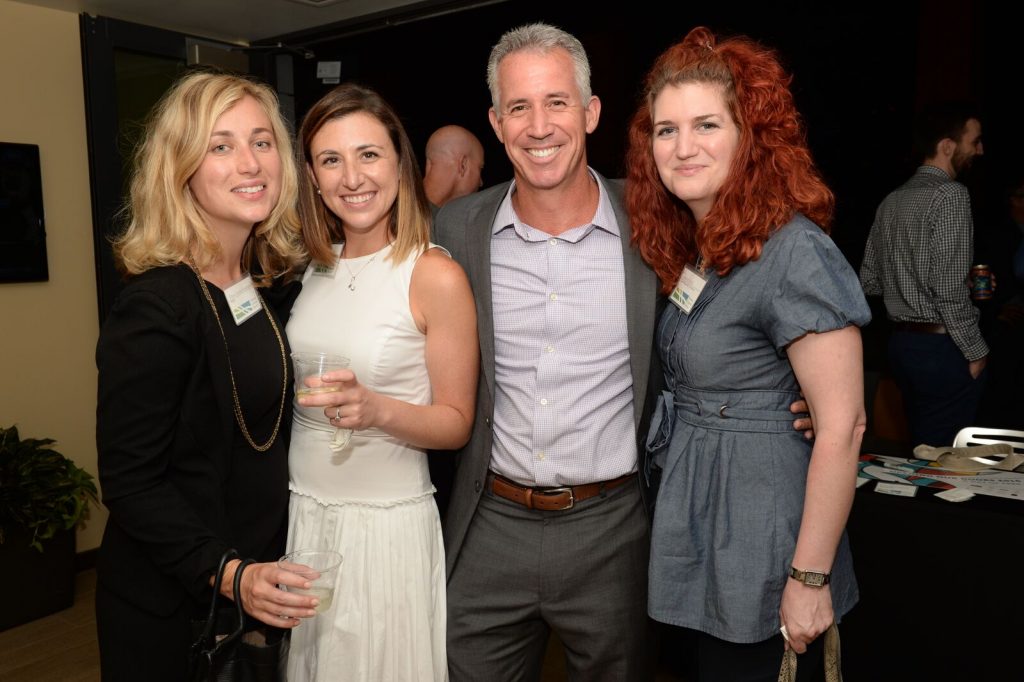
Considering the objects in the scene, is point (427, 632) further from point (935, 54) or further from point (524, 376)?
point (935, 54)

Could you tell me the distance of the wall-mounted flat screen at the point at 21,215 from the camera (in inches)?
162

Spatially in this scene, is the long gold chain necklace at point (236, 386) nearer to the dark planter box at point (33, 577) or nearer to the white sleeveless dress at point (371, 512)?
the white sleeveless dress at point (371, 512)

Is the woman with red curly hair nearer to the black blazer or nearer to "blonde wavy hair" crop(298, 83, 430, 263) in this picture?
"blonde wavy hair" crop(298, 83, 430, 263)

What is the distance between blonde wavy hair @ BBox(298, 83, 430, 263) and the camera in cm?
187

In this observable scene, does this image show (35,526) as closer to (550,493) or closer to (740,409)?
(550,493)

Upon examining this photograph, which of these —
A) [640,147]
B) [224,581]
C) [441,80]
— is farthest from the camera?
[441,80]

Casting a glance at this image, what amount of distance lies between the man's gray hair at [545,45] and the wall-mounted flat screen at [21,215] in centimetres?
325

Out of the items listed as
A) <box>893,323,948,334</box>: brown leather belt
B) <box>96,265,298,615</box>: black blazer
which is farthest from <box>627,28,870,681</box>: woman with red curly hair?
<box>893,323,948,334</box>: brown leather belt

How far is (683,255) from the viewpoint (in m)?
1.86

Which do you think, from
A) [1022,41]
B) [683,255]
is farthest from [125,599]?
[1022,41]

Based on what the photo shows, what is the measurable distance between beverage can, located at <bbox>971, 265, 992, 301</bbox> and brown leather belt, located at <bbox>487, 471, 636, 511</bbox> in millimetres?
2815

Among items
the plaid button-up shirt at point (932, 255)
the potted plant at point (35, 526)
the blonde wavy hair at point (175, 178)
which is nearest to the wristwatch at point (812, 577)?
the blonde wavy hair at point (175, 178)

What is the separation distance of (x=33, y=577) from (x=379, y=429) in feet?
10.6

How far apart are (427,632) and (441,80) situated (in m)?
3.82
